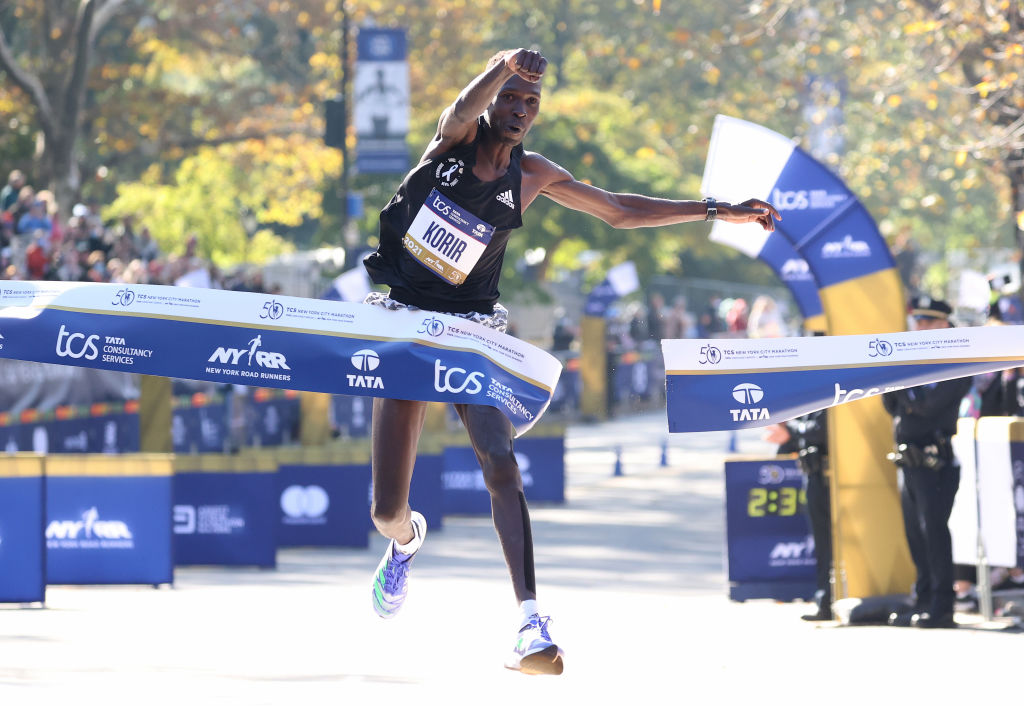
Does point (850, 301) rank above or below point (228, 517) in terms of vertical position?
above

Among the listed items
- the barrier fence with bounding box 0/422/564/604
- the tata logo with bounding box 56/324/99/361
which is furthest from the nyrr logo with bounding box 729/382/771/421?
the barrier fence with bounding box 0/422/564/604

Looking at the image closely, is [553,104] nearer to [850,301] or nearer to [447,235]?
[850,301]

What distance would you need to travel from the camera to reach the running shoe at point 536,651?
5.81m

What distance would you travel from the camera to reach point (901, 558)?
1023cm

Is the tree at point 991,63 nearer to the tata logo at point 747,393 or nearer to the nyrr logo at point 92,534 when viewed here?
the tata logo at point 747,393

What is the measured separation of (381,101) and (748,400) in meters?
18.8

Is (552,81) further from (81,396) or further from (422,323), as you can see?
(422,323)

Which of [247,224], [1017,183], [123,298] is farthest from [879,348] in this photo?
[247,224]

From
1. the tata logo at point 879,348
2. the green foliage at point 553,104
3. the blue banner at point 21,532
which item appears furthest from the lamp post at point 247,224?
the tata logo at point 879,348

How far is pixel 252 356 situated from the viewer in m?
6.78

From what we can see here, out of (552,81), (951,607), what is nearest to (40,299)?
(951,607)

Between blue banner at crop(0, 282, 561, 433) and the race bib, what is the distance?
359mm

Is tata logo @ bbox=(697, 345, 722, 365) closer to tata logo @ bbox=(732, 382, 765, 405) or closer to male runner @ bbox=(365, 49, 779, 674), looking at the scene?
tata logo @ bbox=(732, 382, 765, 405)

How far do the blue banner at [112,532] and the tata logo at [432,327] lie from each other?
215 inches
